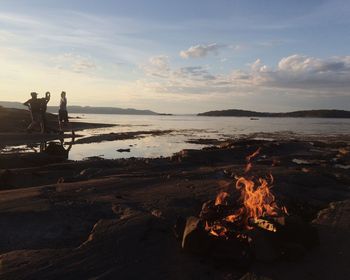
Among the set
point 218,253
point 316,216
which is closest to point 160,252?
point 218,253

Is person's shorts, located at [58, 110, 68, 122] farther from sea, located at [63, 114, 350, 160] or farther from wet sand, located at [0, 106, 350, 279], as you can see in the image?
wet sand, located at [0, 106, 350, 279]

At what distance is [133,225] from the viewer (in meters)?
7.54

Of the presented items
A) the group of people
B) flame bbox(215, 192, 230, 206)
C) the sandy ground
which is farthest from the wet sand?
the group of people

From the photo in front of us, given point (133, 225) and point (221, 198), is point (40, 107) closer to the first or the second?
point (221, 198)

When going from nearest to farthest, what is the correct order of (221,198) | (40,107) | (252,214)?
1. (252,214)
2. (221,198)
3. (40,107)

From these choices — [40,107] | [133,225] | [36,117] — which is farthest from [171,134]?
[133,225]

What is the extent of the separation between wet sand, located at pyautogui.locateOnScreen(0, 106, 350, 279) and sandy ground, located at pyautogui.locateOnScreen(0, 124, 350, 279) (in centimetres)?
1

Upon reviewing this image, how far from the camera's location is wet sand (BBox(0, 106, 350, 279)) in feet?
19.9

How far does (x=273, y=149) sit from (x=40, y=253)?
62.7ft

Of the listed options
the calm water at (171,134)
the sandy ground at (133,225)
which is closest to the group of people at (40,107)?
the calm water at (171,134)

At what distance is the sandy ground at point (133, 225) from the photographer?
6.06m

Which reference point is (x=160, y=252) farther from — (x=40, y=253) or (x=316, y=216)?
(x=316, y=216)

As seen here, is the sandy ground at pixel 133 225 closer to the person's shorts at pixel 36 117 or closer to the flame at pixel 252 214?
the flame at pixel 252 214

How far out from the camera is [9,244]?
23.0ft
